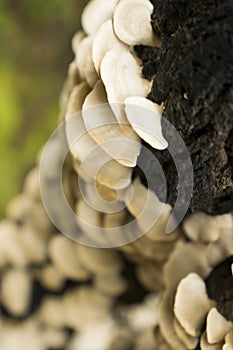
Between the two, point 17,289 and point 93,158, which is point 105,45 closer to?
point 93,158

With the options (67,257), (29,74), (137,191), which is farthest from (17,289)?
(29,74)

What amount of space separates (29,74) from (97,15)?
675mm

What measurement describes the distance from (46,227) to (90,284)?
0.08m

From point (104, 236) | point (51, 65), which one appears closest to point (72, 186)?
point (104, 236)

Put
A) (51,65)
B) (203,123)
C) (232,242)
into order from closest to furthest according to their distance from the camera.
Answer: (203,123) < (232,242) < (51,65)

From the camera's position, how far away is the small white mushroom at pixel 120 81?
0.43m

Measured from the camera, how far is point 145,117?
1.39ft

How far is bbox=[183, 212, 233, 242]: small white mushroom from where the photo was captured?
1.71ft

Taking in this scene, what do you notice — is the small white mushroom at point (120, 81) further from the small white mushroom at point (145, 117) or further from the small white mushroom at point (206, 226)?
the small white mushroom at point (206, 226)

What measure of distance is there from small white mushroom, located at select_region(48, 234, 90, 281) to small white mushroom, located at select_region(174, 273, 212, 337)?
0.63ft

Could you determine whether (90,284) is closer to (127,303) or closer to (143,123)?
(127,303)

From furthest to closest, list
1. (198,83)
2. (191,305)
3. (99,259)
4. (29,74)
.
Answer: (29,74), (99,259), (191,305), (198,83)

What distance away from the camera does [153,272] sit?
A: 25.1 inches

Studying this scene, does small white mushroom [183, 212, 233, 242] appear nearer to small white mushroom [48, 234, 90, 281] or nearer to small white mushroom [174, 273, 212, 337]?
small white mushroom [174, 273, 212, 337]
